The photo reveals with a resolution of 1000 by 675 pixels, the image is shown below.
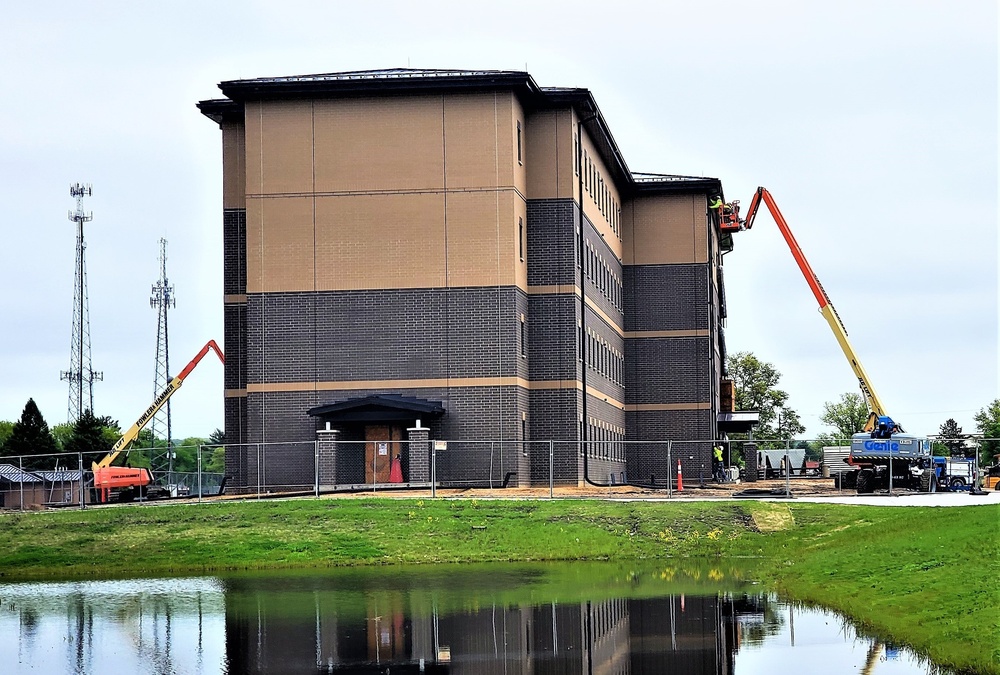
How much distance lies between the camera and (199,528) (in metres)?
38.8

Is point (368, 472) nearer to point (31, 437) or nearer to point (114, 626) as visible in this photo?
point (114, 626)

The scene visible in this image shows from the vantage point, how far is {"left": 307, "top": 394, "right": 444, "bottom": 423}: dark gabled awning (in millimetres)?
52938

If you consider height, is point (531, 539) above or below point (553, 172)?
below

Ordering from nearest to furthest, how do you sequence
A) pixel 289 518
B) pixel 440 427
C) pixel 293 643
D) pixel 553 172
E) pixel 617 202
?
pixel 293 643 → pixel 289 518 → pixel 440 427 → pixel 553 172 → pixel 617 202

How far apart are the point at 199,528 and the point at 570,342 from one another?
22.8 m

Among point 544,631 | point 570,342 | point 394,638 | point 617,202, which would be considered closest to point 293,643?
point 394,638

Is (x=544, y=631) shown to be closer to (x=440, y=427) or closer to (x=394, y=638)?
(x=394, y=638)

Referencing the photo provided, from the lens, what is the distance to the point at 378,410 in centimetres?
5331

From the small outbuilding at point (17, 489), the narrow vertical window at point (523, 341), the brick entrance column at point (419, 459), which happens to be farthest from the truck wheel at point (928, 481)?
the small outbuilding at point (17, 489)

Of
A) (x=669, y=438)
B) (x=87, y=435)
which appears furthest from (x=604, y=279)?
(x=87, y=435)

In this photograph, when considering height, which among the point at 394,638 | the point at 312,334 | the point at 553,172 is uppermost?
the point at 553,172

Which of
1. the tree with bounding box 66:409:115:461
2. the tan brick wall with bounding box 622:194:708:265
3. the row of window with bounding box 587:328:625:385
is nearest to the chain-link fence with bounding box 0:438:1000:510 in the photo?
the row of window with bounding box 587:328:625:385

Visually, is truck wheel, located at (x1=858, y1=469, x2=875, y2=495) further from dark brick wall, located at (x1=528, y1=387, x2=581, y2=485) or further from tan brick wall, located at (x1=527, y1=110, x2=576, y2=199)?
tan brick wall, located at (x1=527, y1=110, x2=576, y2=199)

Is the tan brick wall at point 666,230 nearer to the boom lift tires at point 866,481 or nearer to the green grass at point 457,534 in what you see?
the boom lift tires at point 866,481
